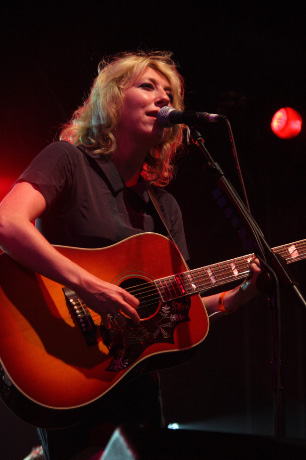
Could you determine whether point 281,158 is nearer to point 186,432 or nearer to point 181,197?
point 181,197

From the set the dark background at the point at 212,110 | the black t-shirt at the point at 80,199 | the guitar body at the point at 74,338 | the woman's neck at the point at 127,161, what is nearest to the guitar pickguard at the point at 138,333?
the guitar body at the point at 74,338

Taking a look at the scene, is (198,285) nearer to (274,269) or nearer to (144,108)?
(274,269)

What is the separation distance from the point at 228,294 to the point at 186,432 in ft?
4.74

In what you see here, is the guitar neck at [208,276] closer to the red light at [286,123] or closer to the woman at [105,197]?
the woman at [105,197]

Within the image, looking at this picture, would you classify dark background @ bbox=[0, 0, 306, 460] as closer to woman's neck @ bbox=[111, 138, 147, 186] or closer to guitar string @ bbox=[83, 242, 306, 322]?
guitar string @ bbox=[83, 242, 306, 322]

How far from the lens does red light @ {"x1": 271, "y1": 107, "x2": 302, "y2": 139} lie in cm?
457

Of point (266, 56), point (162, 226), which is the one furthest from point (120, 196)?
point (266, 56)

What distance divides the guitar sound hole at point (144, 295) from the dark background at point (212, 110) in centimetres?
138

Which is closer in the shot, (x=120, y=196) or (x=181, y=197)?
(x=120, y=196)

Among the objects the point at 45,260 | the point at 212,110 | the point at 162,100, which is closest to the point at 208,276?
the point at 45,260

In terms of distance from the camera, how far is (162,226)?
228cm

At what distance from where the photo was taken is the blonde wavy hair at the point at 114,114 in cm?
240

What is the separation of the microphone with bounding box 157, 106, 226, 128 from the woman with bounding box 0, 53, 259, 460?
0.46 feet

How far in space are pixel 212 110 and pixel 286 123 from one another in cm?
92
